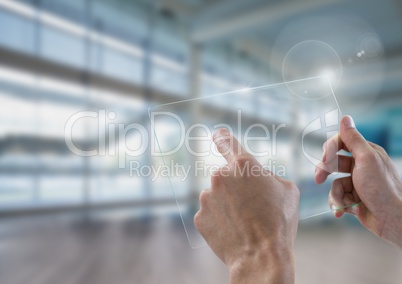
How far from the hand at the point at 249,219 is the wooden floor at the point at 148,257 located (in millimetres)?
1314

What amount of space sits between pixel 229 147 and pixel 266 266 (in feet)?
0.50

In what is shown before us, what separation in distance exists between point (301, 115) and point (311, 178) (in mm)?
153

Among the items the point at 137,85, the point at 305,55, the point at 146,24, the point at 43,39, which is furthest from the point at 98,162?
the point at 305,55

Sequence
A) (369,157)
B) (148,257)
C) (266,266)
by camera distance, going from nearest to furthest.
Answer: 1. (266,266)
2. (369,157)
3. (148,257)

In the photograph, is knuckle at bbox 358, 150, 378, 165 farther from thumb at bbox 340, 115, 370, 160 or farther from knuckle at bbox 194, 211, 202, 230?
knuckle at bbox 194, 211, 202, 230

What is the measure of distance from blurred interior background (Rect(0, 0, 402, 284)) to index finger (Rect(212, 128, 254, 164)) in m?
2.26

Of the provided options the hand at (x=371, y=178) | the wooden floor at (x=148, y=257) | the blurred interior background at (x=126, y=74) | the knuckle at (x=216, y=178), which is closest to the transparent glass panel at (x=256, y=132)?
the hand at (x=371, y=178)

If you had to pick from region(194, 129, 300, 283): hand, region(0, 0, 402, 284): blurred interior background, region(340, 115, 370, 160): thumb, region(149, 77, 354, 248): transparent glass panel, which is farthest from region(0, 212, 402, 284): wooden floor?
region(194, 129, 300, 283): hand

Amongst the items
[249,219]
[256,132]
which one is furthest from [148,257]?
[249,219]

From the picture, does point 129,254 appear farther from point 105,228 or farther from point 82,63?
point 82,63

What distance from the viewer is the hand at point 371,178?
611 millimetres

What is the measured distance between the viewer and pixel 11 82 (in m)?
4.11

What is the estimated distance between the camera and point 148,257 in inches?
A: 80.7

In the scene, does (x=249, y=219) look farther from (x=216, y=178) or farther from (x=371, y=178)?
(x=371, y=178)
